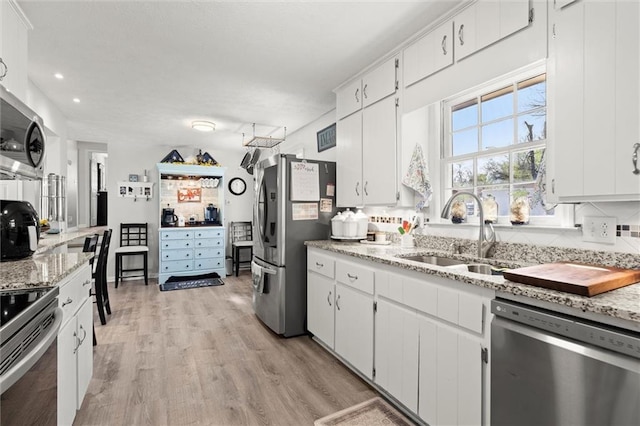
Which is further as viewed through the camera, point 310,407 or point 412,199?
point 412,199

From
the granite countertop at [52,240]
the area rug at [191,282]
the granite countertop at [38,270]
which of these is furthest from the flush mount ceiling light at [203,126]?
the granite countertop at [38,270]

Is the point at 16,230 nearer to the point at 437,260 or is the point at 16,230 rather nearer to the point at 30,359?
the point at 30,359

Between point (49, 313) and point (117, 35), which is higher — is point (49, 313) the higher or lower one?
the lower one

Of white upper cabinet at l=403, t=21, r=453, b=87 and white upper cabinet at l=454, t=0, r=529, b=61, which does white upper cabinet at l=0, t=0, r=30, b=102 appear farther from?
white upper cabinet at l=454, t=0, r=529, b=61

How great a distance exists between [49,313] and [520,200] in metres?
2.57

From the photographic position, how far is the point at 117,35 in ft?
7.72

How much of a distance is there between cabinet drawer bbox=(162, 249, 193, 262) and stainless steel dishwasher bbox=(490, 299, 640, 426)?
5.25m

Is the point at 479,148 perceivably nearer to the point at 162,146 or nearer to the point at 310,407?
the point at 310,407

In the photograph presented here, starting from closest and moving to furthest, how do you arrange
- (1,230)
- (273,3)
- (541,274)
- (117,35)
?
(541,274), (1,230), (273,3), (117,35)

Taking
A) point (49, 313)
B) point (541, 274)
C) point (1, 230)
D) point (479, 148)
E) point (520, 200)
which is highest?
point (479, 148)

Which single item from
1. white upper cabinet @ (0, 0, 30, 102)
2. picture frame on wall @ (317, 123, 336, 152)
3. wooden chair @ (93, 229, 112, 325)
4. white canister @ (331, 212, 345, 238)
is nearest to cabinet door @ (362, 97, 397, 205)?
white canister @ (331, 212, 345, 238)

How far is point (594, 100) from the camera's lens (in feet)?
4.61

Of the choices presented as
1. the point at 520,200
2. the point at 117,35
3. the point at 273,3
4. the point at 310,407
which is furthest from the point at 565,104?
the point at 117,35

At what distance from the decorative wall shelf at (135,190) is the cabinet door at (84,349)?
4.40 m
